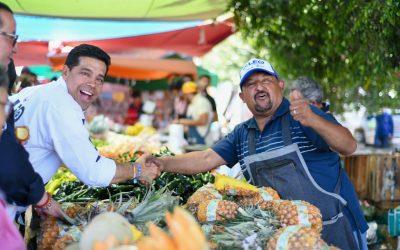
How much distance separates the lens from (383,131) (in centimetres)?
1288

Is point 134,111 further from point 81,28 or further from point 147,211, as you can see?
point 147,211

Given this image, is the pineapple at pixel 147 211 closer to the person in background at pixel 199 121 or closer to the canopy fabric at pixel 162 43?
the canopy fabric at pixel 162 43

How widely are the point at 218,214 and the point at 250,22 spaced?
475cm

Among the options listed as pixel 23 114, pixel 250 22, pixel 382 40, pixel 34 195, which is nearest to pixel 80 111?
pixel 23 114

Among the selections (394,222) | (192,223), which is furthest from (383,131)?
(192,223)

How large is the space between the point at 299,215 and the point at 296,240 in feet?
1.37

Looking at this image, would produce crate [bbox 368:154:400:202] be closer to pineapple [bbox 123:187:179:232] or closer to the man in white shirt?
pineapple [bbox 123:187:179:232]

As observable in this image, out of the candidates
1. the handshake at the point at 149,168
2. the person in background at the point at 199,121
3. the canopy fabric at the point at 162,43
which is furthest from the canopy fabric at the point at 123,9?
the handshake at the point at 149,168

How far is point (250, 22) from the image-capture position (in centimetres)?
750

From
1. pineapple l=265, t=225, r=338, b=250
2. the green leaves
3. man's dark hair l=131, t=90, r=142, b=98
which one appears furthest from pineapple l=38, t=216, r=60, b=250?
man's dark hair l=131, t=90, r=142, b=98

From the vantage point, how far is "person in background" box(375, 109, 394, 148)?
12797 mm

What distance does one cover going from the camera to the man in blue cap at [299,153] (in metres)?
3.62

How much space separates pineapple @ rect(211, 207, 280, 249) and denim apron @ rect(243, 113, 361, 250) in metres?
0.53

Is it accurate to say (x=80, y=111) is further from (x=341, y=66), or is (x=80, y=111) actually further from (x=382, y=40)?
(x=341, y=66)
